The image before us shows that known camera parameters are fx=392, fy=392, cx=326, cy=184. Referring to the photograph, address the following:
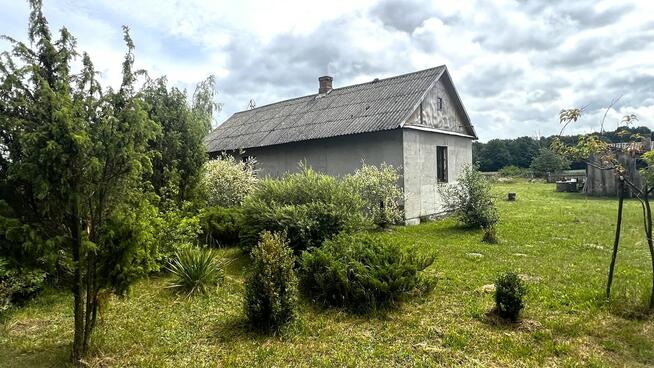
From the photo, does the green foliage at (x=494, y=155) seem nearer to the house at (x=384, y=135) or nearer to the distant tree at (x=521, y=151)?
the distant tree at (x=521, y=151)

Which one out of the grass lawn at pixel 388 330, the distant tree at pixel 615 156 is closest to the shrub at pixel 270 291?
the grass lawn at pixel 388 330

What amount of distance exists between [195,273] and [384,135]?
9228 millimetres

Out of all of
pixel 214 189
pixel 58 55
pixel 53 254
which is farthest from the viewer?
pixel 214 189

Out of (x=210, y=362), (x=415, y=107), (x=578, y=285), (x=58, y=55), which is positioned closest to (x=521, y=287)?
(x=578, y=285)

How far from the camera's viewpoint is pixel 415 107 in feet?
46.2

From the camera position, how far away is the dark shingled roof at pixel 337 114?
14.7 metres

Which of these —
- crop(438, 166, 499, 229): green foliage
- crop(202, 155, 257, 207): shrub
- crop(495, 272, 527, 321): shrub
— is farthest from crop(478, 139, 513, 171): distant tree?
crop(495, 272, 527, 321): shrub

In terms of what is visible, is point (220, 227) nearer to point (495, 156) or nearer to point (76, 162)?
point (76, 162)

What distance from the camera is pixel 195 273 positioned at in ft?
21.9

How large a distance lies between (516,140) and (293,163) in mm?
52061

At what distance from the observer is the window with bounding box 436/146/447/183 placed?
16109mm

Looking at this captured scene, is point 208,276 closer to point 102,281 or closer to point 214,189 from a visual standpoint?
point 102,281

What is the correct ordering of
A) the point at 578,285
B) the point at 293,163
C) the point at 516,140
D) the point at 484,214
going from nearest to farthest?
1. the point at 578,285
2. the point at 484,214
3. the point at 293,163
4. the point at 516,140

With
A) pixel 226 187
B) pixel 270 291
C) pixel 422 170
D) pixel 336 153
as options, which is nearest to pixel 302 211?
pixel 270 291
